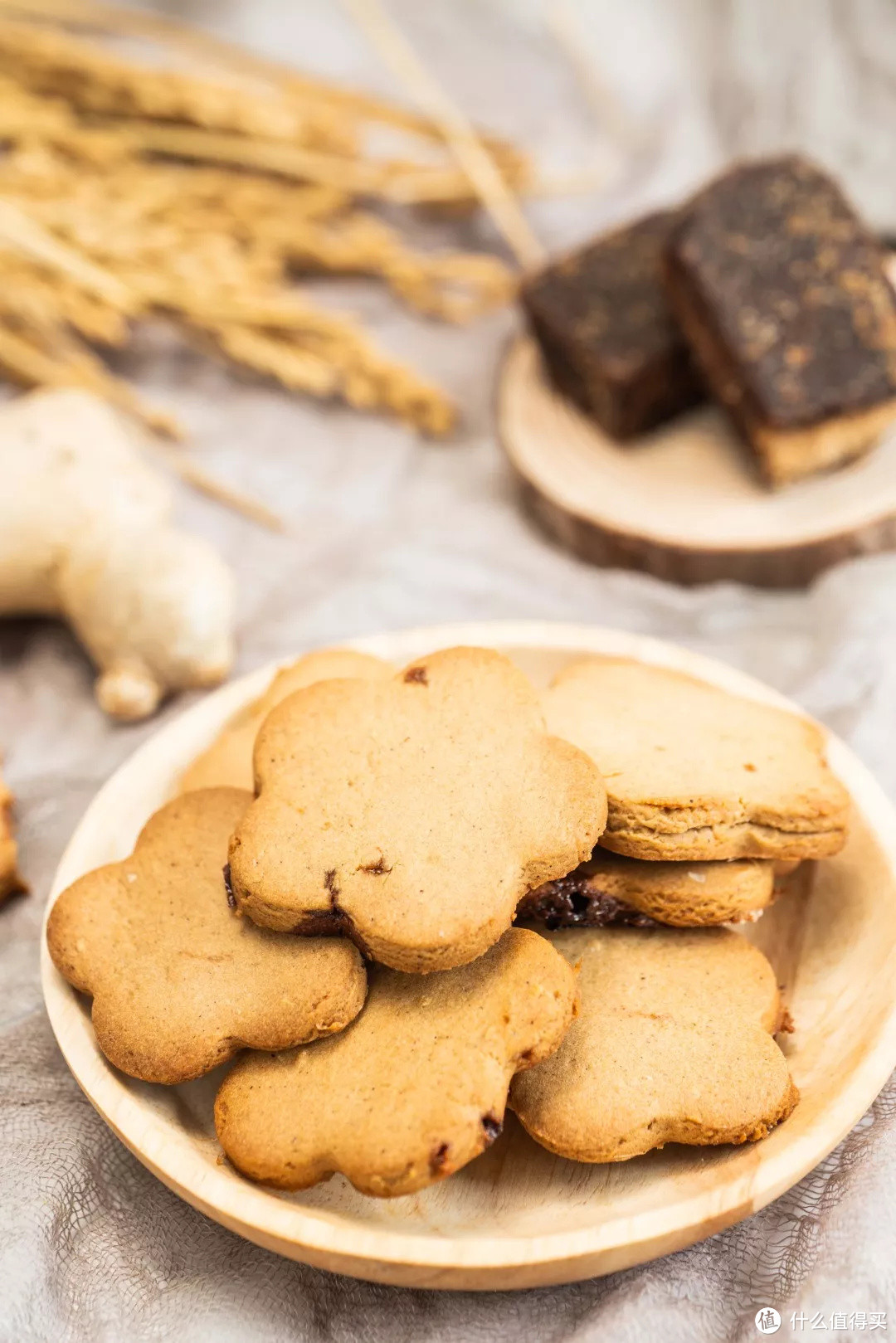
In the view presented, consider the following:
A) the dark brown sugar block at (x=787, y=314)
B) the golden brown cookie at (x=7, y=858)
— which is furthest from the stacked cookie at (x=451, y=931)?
the dark brown sugar block at (x=787, y=314)

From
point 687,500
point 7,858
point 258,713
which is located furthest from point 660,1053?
point 687,500

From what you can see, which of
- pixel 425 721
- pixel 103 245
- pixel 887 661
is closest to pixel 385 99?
pixel 103 245

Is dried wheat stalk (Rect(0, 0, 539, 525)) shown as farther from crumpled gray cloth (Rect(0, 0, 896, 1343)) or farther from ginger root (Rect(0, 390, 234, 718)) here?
ginger root (Rect(0, 390, 234, 718))

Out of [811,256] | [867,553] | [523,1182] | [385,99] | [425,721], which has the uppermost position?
[385,99]

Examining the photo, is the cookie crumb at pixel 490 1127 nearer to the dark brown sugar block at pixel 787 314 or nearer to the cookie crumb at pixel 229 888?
the cookie crumb at pixel 229 888

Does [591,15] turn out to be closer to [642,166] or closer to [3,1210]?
[642,166]

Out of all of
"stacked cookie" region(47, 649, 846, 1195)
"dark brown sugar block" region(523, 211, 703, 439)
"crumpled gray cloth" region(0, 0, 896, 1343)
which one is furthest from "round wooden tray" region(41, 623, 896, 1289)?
"dark brown sugar block" region(523, 211, 703, 439)
